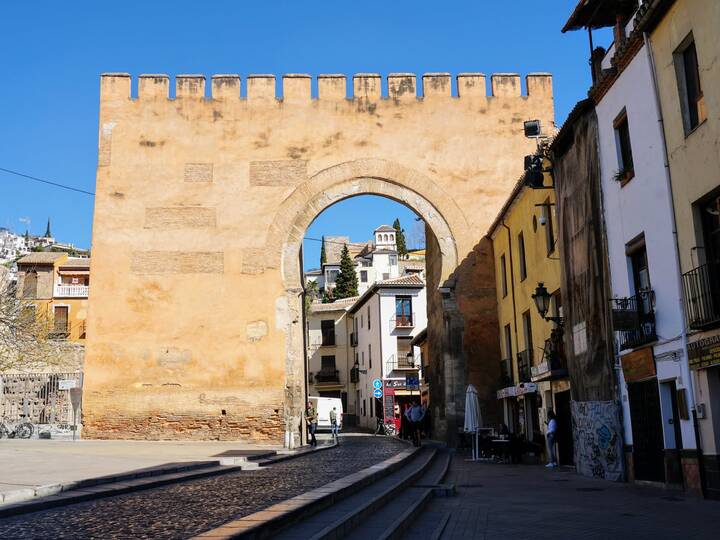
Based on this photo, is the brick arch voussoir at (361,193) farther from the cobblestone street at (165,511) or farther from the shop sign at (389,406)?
the shop sign at (389,406)

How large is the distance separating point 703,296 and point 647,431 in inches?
109

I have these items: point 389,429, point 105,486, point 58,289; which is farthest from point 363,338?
point 105,486

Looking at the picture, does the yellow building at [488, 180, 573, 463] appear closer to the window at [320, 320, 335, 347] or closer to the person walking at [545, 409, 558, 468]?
the person walking at [545, 409, 558, 468]

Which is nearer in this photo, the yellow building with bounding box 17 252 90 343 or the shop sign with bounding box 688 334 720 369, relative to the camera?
the shop sign with bounding box 688 334 720 369

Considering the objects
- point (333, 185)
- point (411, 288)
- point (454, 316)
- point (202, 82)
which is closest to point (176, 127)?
point (202, 82)

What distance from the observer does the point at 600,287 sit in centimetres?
1203

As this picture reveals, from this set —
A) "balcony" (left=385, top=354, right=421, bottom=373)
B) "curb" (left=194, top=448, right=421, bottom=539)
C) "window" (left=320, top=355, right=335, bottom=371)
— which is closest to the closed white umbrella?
"curb" (left=194, top=448, right=421, bottom=539)

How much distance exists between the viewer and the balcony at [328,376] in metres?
52.2

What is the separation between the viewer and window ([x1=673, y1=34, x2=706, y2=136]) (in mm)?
8984

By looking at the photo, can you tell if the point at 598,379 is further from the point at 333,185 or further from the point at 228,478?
the point at 333,185

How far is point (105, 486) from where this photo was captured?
8172 mm

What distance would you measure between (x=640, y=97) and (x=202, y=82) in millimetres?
14684

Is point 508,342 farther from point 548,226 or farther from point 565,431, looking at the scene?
point 565,431

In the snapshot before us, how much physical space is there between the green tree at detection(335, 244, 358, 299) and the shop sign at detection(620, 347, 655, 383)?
62.0 m
